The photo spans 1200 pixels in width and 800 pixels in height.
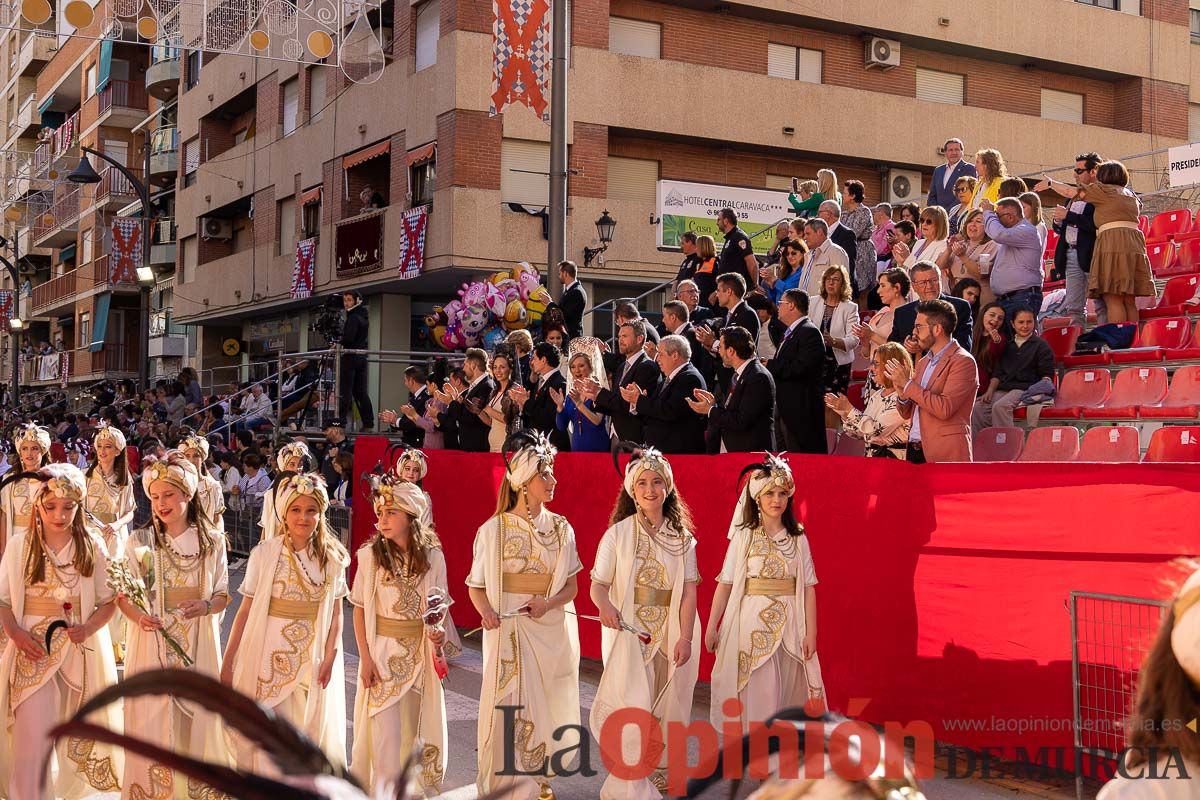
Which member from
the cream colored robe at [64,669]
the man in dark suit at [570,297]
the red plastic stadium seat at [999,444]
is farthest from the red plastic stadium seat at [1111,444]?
the cream colored robe at [64,669]

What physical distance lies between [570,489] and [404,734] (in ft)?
14.6

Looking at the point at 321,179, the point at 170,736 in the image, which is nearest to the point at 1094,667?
the point at 170,736

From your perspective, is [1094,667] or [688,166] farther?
[688,166]

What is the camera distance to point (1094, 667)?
663 cm

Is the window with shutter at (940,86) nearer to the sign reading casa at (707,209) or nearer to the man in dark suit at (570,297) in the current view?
the sign reading casa at (707,209)

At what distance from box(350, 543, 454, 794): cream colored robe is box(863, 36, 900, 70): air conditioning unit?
23.7 m

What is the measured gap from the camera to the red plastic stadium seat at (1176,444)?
9.54 m

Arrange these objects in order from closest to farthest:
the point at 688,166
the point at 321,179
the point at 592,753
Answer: the point at 592,753, the point at 688,166, the point at 321,179

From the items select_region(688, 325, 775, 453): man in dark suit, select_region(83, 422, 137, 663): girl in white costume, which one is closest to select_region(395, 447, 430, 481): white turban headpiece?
select_region(83, 422, 137, 663): girl in white costume

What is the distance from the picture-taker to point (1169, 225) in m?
15.9

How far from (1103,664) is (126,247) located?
3272 cm

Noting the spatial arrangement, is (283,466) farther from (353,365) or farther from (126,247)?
(126,247)

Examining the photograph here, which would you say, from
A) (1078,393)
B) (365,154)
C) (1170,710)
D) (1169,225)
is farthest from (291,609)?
(365,154)

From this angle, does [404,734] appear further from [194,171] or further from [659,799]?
[194,171]
